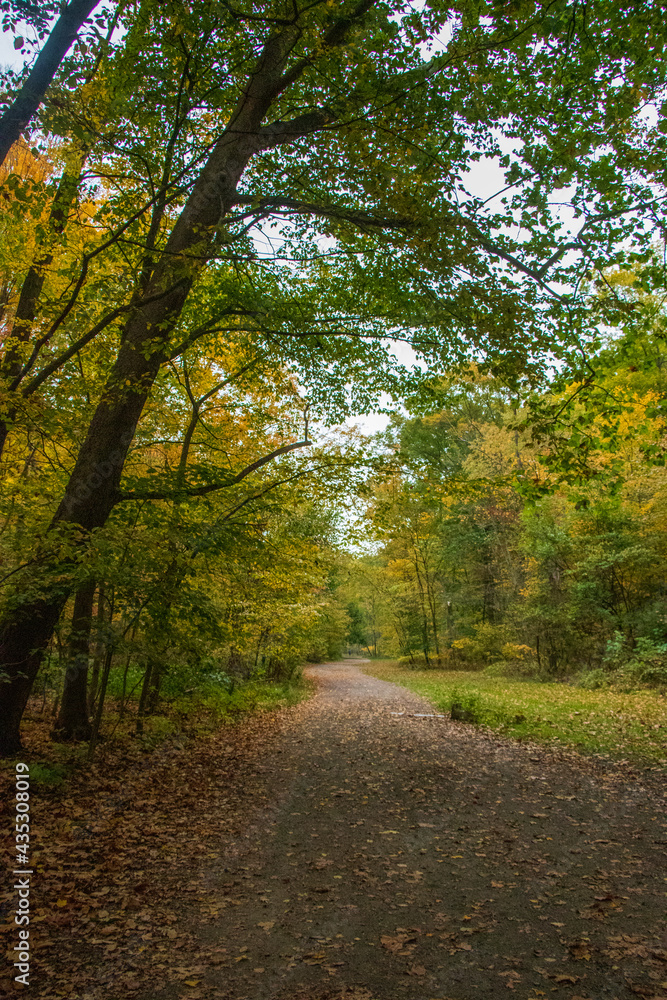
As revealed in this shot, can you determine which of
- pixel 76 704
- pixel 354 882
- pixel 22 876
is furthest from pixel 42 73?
pixel 76 704

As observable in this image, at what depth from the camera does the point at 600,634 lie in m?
19.0

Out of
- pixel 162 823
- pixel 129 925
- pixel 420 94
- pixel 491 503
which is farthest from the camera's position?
pixel 491 503

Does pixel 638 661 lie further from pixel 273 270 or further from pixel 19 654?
pixel 19 654

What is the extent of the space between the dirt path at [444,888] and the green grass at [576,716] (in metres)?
1.38

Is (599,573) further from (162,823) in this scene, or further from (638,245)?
(162,823)

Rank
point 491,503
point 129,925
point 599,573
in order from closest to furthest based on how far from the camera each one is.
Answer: point 129,925 < point 599,573 < point 491,503

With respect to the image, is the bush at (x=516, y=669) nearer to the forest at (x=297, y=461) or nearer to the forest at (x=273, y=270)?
the forest at (x=297, y=461)

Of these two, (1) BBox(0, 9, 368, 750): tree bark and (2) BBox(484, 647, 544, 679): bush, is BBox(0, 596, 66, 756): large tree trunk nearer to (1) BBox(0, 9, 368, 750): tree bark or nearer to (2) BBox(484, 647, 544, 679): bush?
(1) BBox(0, 9, 368, 750): tree bark

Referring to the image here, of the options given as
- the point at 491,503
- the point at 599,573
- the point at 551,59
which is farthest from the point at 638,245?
the point at 491,503

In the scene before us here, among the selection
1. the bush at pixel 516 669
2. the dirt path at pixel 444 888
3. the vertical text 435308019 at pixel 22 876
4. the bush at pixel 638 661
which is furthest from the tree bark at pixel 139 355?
the bush at pixel 516 669

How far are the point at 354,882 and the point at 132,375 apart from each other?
566 centimetres

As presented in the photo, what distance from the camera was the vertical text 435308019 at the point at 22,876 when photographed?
122 inches

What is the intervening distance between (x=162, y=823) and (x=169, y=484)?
399cm

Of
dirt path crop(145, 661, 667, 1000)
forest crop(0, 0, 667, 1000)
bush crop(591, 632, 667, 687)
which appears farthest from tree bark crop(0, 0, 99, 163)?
bush crop(591, 632, 667, 687)
